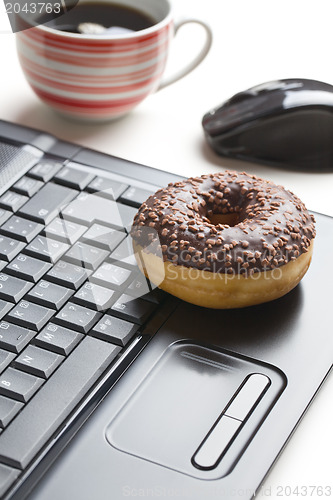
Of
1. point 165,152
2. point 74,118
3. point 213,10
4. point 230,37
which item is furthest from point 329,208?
point 213,10

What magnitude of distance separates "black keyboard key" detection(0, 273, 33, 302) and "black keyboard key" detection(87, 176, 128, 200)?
0.14 meters

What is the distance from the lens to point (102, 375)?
53cm

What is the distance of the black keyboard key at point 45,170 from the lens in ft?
2.31

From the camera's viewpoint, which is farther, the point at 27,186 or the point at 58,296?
the point at 27,186

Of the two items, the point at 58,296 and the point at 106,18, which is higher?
the point at 106,18

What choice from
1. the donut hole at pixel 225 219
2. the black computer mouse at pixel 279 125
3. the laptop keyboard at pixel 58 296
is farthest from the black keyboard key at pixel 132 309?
the black computer mouse at pixel 279 125

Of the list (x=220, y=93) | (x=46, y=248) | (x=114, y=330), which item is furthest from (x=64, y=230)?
(x=220, y=93)

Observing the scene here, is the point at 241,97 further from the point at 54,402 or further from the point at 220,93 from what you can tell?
the point at 54,402

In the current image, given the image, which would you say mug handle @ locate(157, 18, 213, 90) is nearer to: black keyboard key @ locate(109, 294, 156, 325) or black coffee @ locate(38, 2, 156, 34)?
black coffee @ locate(38, 2, 156, 34)

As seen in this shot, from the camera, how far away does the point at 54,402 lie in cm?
50

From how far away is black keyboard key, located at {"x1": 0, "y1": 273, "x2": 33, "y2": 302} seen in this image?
572mm

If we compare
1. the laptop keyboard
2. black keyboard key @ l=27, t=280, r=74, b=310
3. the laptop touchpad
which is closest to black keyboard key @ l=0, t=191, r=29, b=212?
the laptop keyboard

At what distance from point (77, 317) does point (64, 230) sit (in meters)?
0.11

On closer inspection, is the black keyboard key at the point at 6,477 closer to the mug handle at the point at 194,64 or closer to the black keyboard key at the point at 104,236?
the black keyboard key at the point at 104,236
